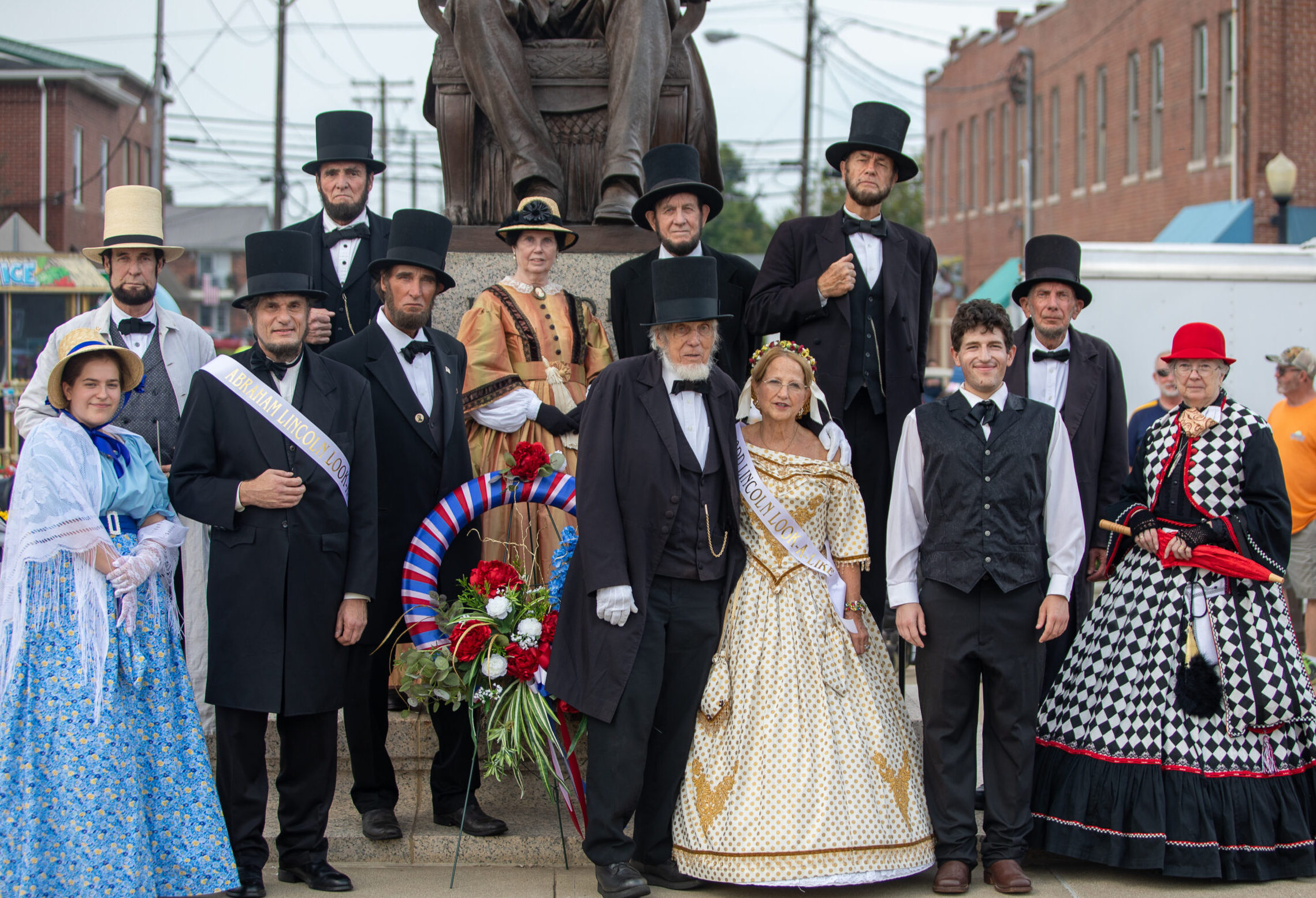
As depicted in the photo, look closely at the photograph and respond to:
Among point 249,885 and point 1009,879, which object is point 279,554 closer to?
point 249,885

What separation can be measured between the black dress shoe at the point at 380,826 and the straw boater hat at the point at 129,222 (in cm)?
241

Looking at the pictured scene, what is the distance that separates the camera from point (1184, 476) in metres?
4.89

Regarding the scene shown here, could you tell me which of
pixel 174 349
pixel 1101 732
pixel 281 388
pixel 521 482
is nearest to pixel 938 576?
pixel 1101 732

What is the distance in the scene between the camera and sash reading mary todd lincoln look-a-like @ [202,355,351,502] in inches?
173

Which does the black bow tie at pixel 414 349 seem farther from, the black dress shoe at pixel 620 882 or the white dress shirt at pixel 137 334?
the black dress shoe at pixel 620 882

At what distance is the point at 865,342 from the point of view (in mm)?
5309

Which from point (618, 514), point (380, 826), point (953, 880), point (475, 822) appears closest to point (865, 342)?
point (618, 514)

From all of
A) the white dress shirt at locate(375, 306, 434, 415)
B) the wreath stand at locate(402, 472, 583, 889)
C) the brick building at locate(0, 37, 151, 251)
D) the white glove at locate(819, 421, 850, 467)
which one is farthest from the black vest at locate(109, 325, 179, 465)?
the brick building at locate(0, 37, 151, 251)

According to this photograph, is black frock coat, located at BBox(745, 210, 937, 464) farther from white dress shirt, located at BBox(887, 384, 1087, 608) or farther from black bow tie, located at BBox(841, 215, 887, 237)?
white dress shirt, located at BBox(887, 384, 1087, 608)

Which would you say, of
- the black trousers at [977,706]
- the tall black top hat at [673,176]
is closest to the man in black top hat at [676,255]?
the tall black top hat at [673,176]

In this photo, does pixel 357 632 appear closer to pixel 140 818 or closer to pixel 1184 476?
pixel 140 818

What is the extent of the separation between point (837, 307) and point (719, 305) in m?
0.53

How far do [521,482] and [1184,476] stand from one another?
2.54m

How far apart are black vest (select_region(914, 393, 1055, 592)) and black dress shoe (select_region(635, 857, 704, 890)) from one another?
1.38m
